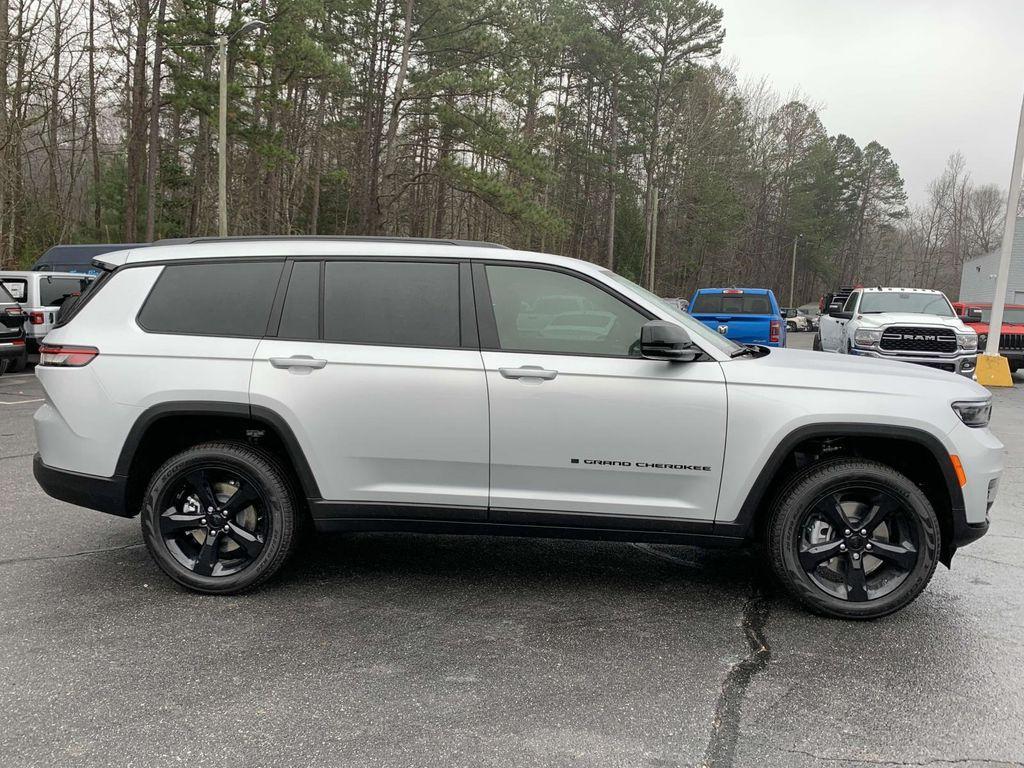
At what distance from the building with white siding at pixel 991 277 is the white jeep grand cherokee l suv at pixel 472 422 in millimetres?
40805

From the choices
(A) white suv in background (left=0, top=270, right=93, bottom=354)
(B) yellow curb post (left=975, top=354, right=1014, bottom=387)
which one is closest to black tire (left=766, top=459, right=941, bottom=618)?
(B) yellow curb post (left=975, top=354, right=1014, bottom=387)

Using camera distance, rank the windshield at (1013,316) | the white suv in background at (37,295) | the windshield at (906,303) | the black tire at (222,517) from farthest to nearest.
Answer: the windshield at (1013,316) < the windshield at (906,303) < the white suv in background at (37,295) < the black tire at (222,517)

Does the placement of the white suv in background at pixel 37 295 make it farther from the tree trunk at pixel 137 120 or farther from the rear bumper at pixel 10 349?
the tree trunk at pixel 137 120

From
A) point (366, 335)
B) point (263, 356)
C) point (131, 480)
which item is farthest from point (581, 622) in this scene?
point (131, 480)

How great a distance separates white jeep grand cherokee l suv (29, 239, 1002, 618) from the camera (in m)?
3.61

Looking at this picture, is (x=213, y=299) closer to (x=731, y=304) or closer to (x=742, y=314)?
(x=742, y=314)

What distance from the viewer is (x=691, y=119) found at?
158 feet

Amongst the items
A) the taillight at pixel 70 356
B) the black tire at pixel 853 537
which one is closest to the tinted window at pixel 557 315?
the black tire at pixel 853 537

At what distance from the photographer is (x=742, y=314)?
14.2 metres

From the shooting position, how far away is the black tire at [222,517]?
12.6 ft

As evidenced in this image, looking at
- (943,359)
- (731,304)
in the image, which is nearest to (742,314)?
(731,304)

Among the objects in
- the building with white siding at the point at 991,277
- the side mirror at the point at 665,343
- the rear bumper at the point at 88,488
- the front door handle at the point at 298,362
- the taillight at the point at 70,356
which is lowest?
the rear bumper at the point at 88,488

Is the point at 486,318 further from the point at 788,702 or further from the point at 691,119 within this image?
the point at 691,119

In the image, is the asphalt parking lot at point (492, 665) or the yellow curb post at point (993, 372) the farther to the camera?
the yellow curb post at point (993, 372)
